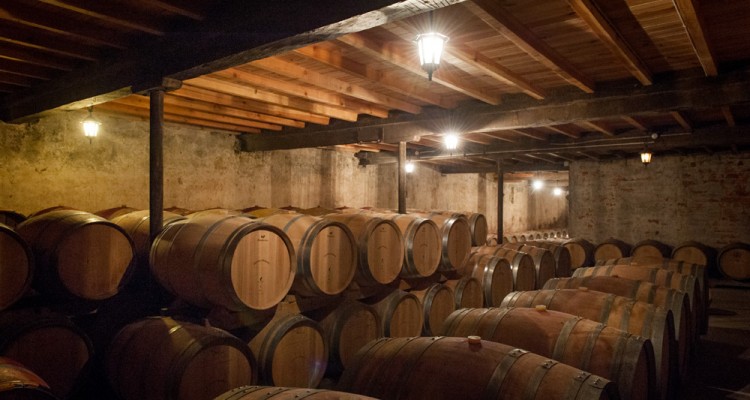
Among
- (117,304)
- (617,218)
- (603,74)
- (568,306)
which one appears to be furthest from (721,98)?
(617,218)

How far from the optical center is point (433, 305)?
5.76 meters

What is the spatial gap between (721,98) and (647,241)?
23.5 feet

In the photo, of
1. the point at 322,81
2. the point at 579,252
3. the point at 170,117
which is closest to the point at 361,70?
the point at 322,81

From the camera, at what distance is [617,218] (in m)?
11.8

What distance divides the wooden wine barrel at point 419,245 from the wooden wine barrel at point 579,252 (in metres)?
6.54

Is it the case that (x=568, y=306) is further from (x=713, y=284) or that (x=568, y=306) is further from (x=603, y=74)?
(x=713, y=284)

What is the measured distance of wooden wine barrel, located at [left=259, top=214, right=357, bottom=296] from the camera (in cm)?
432

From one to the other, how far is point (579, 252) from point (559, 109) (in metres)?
6.29

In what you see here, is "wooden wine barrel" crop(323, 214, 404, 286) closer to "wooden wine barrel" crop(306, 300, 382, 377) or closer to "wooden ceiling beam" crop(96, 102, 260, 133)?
"wooden wine barrel" crop(306, 300, 382, 377)

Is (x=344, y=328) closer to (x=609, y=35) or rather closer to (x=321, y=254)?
(x=321, y=254)

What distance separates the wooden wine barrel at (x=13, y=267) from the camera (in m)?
3.22

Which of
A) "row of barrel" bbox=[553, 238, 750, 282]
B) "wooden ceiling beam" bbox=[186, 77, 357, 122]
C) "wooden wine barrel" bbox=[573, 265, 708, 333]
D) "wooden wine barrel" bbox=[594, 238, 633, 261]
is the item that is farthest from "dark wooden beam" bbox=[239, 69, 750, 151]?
"wooden wine barrel" bbox=[594, 238, 633, 261]

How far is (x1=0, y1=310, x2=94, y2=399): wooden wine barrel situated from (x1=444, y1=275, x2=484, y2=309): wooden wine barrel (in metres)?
4.33

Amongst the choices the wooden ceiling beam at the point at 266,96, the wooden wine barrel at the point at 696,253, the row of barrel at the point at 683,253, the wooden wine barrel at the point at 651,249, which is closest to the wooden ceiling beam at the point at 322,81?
the wooden ceiling beam at the point at 266,96
